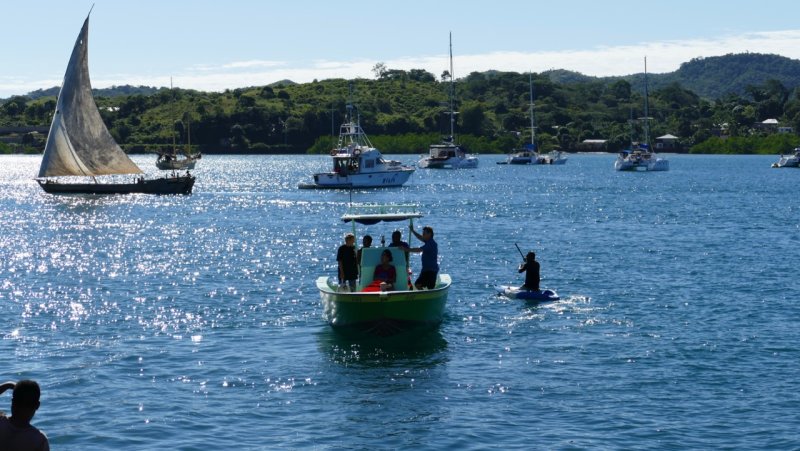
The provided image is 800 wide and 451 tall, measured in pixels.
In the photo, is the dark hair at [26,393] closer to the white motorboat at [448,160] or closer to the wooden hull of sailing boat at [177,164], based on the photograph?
the wooden hull of sailing boat at [177,164]

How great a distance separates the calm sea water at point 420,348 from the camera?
2414cm

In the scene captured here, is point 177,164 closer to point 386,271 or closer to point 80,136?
point 80,136

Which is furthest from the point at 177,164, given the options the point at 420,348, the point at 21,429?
the point at 21,429

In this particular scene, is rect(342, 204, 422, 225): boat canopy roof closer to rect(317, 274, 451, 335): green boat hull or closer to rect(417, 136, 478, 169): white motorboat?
rect(317, 274, 451, 335): green boat hull

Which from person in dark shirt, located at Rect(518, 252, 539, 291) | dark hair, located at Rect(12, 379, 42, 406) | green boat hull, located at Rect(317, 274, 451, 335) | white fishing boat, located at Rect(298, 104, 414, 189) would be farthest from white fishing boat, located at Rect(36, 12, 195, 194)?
dark hair, located at Rect(12, 379, 42, 406)

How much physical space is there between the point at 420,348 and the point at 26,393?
1924 cm

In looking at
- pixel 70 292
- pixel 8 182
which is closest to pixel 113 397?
pixel 70 292

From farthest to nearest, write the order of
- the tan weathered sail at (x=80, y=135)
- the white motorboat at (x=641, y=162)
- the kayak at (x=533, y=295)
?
1. the white motorboat at (x=641, y=162)
2. the tan weathered sail at (x=80, y=135)
3. the kayak at (x=533, y=295)

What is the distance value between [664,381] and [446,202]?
80.1 meters

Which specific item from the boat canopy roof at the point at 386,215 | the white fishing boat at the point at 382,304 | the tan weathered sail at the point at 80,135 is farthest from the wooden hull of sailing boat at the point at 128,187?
the white fishing boat at the point at 382,304

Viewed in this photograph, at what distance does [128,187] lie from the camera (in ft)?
369

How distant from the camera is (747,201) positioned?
355 ft

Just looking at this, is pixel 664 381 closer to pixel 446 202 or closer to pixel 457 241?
pixel 457 241

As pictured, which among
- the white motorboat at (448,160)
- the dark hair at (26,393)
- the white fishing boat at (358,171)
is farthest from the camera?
the white motorboat at (448,160)
